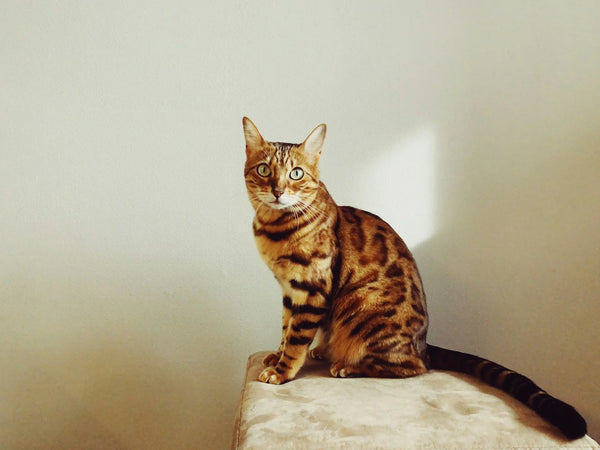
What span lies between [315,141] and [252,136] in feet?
Answer: 0.58

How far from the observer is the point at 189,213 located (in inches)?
63.7

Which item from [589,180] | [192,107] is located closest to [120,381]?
[192,107]

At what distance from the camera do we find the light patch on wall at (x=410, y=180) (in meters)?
1.63

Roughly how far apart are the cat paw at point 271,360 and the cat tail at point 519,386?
17.4 inches

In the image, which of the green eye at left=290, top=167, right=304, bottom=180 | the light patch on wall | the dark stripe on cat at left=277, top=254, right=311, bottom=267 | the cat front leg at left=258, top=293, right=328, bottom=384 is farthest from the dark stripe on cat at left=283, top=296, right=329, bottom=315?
the light patch on wall

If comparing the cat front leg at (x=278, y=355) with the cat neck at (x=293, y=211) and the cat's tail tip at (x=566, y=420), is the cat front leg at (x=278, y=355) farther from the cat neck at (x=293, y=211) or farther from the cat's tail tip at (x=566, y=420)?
the cat's tail tip at (x=566, y=420)

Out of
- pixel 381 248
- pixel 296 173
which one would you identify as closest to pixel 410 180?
pixel 381 248

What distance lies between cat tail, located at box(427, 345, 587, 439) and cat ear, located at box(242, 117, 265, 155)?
78cm

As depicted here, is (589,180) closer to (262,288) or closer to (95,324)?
(262,288)

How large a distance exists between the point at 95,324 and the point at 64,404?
0.98 feet

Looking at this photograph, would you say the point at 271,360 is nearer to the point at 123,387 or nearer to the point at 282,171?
the point at 282,171

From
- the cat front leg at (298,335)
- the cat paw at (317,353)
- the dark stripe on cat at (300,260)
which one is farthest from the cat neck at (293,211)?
the cat paw at (317,353)

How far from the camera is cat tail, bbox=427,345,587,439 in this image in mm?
866

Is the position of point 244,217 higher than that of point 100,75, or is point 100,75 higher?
point 100,75
